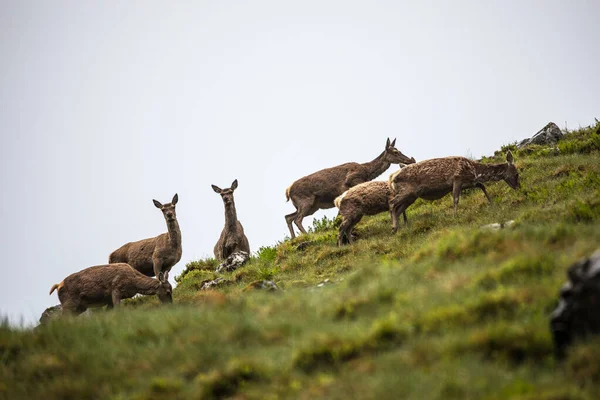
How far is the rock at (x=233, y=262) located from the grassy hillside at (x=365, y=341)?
8447 millimetres

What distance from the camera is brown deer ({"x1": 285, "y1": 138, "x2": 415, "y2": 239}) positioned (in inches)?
950

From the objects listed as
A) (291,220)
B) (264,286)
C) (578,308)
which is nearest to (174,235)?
(291,220)

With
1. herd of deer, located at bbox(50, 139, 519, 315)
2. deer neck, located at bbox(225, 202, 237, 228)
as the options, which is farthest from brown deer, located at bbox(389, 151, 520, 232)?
deer neck, located at bbox(225, 202, 237, 228)

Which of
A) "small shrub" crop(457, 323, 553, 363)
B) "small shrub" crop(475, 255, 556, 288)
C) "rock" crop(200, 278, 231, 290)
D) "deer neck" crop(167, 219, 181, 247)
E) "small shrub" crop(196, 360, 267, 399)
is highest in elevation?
"deer neck" crop(167, 219, 181, 247)

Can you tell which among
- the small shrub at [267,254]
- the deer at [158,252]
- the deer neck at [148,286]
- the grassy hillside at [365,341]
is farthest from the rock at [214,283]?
the grassy hillside at [365,341]

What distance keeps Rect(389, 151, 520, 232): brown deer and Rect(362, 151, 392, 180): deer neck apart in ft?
18.0

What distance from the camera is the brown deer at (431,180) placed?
750 inches

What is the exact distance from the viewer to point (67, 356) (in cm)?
967

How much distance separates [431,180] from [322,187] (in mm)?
5831

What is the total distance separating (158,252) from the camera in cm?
2169

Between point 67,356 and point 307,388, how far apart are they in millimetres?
3738

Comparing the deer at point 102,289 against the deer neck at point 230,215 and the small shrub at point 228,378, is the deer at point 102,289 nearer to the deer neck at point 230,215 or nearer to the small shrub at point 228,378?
the deer neck at point 230,215

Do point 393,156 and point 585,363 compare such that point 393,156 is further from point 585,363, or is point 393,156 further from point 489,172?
point 585,363

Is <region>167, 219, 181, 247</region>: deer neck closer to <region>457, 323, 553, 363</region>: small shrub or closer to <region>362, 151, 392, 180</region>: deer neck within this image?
<region>362, 151, 392, 180</region>: deer neck
